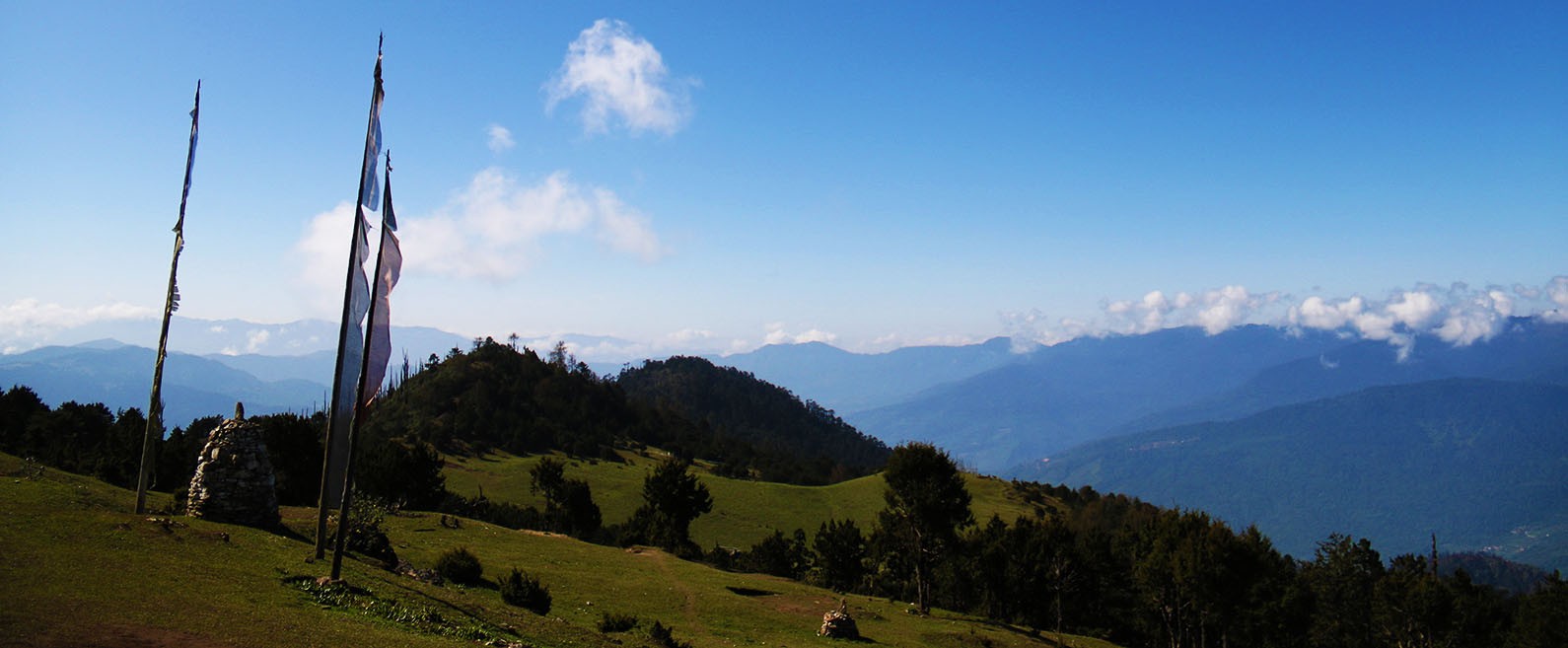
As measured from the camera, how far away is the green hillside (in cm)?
9838

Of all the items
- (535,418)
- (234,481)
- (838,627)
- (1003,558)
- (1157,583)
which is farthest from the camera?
(535,418)

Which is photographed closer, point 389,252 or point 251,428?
point 389,252

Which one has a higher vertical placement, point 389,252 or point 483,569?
point 389,252

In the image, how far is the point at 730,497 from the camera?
364 feet

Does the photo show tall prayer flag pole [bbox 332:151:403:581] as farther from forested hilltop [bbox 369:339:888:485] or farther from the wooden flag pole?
forested hilltop [bbox 369:339:888:485]

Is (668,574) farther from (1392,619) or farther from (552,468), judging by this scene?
(1392,619)

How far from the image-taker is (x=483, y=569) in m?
33.8

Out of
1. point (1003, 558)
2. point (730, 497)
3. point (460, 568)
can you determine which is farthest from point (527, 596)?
point (730, 497)

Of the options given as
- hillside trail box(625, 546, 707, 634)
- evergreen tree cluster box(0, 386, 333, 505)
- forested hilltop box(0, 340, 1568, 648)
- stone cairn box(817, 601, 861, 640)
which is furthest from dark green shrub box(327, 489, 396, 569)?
evergreen tree cluster box(0, 386, 333, 505)

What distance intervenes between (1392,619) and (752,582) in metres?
56.0

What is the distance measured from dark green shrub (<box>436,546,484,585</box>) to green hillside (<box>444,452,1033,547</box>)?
59180 millimetres

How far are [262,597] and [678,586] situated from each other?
24.2 meters

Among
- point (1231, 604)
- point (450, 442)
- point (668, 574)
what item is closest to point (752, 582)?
point (668, 574)

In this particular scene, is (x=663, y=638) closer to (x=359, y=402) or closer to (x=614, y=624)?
(x=614, y=624)
